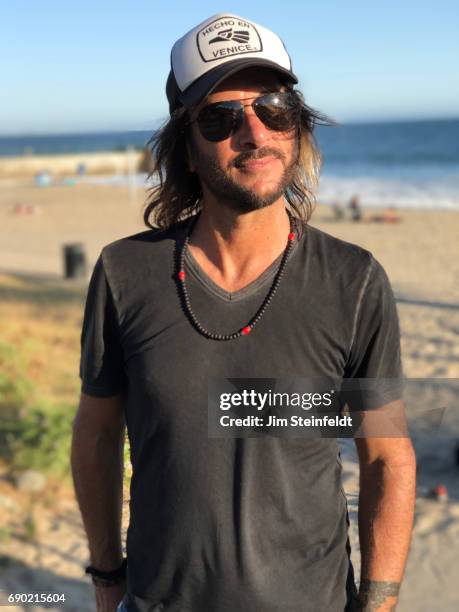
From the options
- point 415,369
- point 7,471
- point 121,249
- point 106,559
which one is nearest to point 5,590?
point 7,471

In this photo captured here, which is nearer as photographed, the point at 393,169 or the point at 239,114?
the point at 239,114

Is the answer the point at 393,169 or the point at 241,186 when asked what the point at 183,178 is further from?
the point at 393,169

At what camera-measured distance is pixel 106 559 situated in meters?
2.18

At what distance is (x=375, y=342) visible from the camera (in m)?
1.83

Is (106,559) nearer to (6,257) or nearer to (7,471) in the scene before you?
(7,471)

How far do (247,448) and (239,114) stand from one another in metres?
0.86

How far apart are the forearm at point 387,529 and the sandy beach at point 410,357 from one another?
0.22 m

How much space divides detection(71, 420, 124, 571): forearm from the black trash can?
443 inches

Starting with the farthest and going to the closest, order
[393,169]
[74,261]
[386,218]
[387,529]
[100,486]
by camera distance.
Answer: [393,169]
[386,218]
[74,261]
[100,486]
[387,529]

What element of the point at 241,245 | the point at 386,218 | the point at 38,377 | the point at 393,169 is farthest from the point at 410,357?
the point at 393,169

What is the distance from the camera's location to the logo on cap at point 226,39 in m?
1.93

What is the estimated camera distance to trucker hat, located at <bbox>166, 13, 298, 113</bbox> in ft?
6.29

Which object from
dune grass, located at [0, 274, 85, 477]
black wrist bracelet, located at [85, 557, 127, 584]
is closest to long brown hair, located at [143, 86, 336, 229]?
black wrist bracelet, located at [85, 557, 127, 584]

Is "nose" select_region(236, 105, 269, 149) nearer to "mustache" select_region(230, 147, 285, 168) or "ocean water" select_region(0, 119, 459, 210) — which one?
"mustache" select_region(230, 147, 285, 168)
